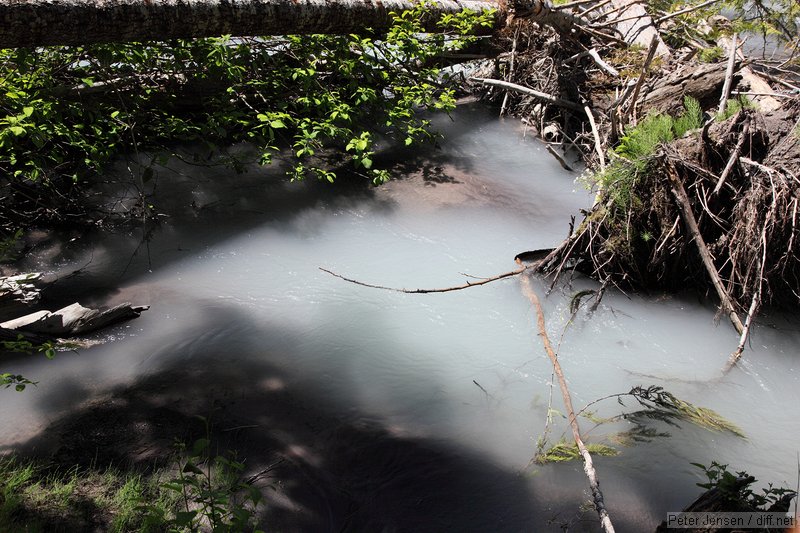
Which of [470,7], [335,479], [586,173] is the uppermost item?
[470,7]

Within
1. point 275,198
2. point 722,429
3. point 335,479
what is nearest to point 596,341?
point 722,429

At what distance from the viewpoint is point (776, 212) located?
4.97 m

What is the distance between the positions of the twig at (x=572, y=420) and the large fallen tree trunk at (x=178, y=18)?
326 centimetres

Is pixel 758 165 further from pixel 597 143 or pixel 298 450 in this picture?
pixel 298 450

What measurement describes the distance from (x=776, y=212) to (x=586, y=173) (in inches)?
96.1

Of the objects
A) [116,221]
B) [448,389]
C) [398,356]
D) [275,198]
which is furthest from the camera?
[275,198]

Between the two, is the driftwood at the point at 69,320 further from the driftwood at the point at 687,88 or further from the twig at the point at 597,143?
the driftwood at the point at 687,88

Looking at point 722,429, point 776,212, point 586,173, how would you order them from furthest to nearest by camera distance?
point 586,173, point 776,212, point 722,429

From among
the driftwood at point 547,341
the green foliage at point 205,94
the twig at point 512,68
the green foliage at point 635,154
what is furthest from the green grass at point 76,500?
the twig at point 512,68

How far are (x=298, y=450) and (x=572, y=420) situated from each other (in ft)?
5.34

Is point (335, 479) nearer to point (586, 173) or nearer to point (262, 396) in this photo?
point (262, 396)

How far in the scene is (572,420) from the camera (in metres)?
3.66

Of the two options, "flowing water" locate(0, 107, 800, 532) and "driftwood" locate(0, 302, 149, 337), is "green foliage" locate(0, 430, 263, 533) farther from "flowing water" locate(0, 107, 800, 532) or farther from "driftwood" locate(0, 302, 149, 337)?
"driftwood" locate(0, 302, 149, 337)

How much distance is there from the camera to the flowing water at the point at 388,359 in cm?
353
